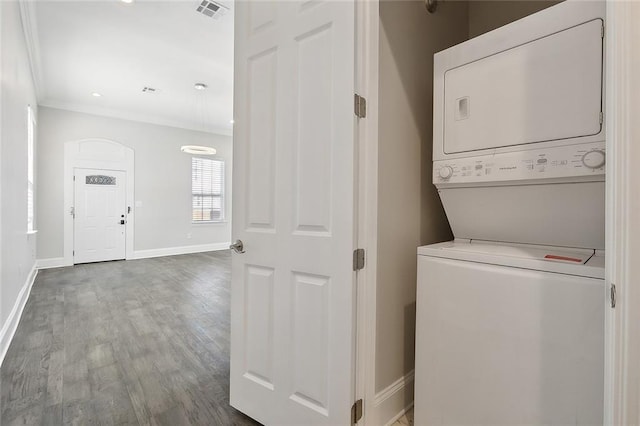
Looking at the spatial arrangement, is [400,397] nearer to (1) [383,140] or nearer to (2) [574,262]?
(2) [574,262]

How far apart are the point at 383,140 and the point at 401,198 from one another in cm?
34

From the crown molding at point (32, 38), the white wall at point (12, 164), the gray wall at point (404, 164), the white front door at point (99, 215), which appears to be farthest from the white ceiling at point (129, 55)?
the gray wall at point (404, 164)

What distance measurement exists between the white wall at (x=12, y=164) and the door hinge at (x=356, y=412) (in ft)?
8.81

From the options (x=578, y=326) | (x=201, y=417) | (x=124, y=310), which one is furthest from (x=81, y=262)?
(x=578, y=326)

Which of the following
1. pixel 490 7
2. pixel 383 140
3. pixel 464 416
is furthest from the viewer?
pixel 490 7

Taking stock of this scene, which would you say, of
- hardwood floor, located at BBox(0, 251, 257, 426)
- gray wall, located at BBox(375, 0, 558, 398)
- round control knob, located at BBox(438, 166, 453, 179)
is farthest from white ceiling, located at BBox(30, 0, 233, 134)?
hardwood floor, located at BBox(0, 251, 257, 426)

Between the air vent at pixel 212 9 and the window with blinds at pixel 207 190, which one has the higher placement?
the air vent at pixel 212 9

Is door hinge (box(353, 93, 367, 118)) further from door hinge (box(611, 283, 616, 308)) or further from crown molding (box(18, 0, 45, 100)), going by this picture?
crown molding (box(18, 0, 45, 100))

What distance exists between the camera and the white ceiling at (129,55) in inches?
123

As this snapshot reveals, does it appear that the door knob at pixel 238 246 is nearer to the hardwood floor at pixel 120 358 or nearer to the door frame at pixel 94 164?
the hardwood floor at pixel 120 358

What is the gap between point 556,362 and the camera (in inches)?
43.3

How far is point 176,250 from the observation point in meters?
7.21

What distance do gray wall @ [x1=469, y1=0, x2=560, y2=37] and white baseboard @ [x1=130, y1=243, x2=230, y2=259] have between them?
6924 mm

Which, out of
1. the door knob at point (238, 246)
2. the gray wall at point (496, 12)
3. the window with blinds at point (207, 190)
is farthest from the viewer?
the window with blinds at point (207, 190)
